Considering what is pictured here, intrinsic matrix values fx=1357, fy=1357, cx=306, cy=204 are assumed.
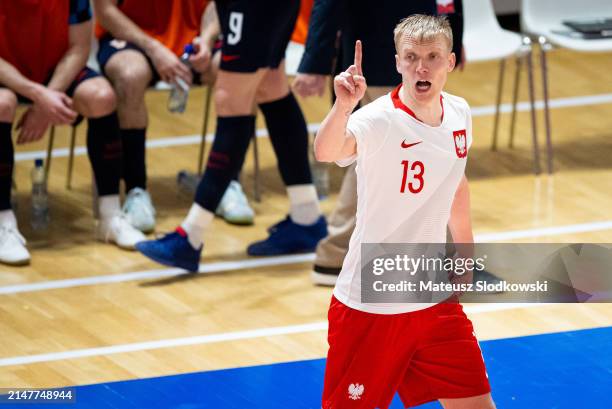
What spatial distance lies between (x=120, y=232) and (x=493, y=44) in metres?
2.65

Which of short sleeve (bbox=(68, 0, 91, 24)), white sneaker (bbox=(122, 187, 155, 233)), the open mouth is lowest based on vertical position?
→ white sneaker (bbox=(122, 187, 155, 233))

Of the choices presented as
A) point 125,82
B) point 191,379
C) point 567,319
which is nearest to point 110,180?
point 125,82

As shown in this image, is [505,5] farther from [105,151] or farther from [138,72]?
[105,151]

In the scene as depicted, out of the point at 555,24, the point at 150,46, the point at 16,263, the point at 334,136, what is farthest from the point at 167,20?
the point at 334,136

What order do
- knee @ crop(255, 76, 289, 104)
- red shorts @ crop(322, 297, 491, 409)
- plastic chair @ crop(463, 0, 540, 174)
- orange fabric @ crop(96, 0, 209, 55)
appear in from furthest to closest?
1. plastic chair @ crop(463, 0, 540, 174)
2. orange fabric @ crop(96, 0, 209, 55)
3. knee @ crop(255, 76, 289, 104)
4. red shorts @ crop(322, 297, 491, 409)

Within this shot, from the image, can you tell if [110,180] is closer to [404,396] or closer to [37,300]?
[37,300]

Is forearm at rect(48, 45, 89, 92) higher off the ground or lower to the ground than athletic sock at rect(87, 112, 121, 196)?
higher

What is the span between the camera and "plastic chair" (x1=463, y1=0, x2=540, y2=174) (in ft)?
26.2

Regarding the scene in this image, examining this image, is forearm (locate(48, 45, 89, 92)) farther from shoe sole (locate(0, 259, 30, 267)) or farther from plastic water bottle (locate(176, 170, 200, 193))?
plastic water bottle (locate(176, 170, 200, 193))

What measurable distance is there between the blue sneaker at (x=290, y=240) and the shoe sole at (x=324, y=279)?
18.4 inches

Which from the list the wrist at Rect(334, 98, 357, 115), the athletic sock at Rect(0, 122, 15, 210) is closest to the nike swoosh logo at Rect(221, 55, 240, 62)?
the athletic sock at Rect(0, 122, 15, 210)

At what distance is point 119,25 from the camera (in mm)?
7277

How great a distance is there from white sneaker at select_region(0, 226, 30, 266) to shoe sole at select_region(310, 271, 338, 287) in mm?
1433

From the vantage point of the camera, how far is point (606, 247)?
269 inches
